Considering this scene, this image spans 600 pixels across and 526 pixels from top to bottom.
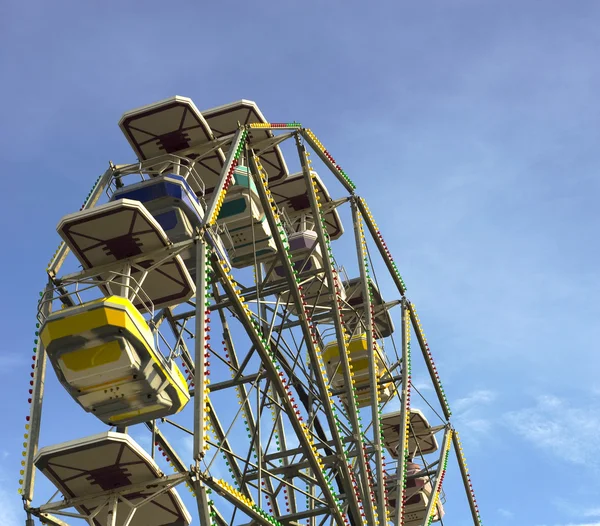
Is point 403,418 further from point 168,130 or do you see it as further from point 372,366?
point 168,130

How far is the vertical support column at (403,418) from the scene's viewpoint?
2397 cm

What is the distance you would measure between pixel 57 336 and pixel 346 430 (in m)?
9.55

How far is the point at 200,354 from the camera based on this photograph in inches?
587

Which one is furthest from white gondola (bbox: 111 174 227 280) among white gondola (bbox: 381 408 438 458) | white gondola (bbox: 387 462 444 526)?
white gondola (bbox: 387 462 444 526)

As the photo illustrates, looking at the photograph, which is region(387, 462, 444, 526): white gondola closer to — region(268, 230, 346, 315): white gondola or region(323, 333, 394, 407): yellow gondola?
region(323, 333, 394, 407): yellow gondola

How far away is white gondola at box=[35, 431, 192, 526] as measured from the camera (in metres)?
14.5

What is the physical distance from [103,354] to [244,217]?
8.89 meters

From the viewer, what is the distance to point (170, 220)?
19.6 meters

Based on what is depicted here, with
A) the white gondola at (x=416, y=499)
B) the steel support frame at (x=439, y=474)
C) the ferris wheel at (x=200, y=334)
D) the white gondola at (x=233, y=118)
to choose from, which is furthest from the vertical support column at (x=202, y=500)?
the white gondola at (x=416, y=499)

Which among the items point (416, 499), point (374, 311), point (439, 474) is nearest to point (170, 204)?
point (374, 311)

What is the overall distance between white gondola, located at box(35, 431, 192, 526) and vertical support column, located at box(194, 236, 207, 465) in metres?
1.23

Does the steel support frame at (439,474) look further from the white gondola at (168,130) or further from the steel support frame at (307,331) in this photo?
the white gondola at (168,130)

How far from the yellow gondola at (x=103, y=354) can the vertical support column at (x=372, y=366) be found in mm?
8618

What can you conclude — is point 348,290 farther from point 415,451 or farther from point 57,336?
point 57,336
